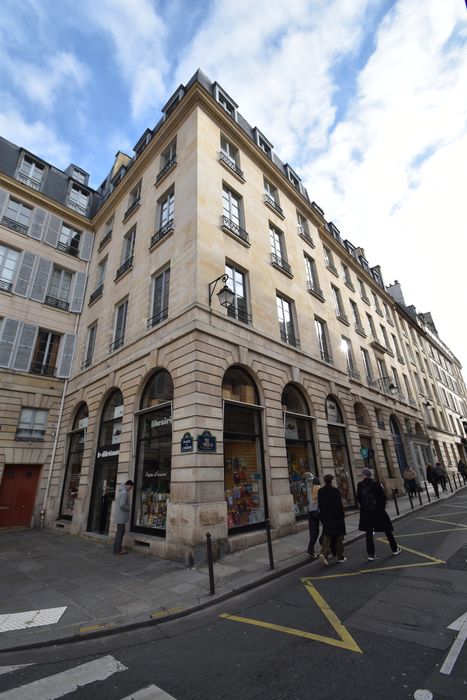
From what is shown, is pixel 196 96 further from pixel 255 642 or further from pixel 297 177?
pixel 255 642

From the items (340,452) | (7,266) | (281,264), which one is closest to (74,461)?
(7,266)

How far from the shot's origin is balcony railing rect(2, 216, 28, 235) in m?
15.6

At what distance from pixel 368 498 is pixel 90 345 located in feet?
42.9

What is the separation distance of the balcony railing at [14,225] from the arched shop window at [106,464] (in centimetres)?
1039

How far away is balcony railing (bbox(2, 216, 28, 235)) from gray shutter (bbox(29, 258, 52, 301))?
5.62 feet

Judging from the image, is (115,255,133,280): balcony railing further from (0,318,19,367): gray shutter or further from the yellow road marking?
the yellow road marking

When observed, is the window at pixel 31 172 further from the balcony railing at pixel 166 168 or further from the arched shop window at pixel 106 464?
the arched shop window at pixel 106 464

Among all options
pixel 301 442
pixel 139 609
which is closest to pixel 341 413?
pixel 301 442

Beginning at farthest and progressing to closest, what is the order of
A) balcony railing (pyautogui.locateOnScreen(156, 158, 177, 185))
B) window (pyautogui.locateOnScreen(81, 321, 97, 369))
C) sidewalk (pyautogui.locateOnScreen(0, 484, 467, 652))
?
1. window (pyautogui.locateOnScreen(81, 321, 97, 369))
2. balcony railing (pyautogui.locateOnScreen(156, 158, 177, 185))
3. sidewalk (pyautogui.locateOnScreen(0, 484, 467, 652))

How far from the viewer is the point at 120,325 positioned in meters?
13.1

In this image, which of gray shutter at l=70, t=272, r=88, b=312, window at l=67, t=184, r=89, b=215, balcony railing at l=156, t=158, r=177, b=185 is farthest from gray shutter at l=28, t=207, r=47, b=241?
balcony railing at l=156, t=158, r=177, b=185

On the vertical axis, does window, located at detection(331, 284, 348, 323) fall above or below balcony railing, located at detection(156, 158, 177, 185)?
below

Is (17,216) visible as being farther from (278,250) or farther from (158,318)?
(278,250)

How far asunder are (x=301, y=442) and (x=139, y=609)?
798 centimetres
